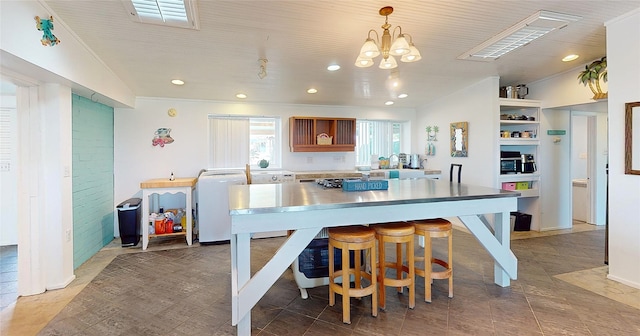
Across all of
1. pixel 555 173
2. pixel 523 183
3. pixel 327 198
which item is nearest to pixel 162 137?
pixel 327 198

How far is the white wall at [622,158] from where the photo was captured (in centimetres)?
248

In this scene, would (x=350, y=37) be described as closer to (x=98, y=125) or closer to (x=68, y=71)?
(x=68, y=71)

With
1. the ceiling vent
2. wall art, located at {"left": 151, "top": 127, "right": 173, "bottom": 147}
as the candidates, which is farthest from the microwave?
wall art, located at {"left": 151, "top": 127, "right": 173, "bottom": 147}

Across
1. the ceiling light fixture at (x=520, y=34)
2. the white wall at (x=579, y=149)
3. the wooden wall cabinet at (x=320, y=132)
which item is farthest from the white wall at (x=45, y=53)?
the white wall at (x=579, y=149)

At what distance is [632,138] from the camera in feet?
8.12

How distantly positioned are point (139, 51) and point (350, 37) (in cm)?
209

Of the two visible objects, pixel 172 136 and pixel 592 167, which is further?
pixel 592 167

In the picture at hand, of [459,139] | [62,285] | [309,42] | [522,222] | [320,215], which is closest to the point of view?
[320,215]

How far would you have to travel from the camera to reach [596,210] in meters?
4.80

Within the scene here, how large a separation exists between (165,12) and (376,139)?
4445mm

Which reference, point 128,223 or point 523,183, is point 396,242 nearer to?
point 523,183

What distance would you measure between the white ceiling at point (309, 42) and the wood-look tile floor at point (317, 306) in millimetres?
2260

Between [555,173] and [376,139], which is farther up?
[376,139]

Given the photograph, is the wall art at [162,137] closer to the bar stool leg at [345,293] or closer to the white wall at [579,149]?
the bar stool leg at [345,293]
